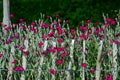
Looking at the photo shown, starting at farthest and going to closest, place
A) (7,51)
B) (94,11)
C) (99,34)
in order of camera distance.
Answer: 1. (94,11)
2. (99,34)
3. (7,51)

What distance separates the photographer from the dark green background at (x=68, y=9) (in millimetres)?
8664

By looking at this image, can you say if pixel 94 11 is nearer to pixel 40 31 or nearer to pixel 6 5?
pixel 6 5

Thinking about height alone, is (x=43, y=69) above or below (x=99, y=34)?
below

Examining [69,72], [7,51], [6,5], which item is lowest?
[69,72]

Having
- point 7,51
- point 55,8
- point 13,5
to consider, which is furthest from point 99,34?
point 13,5

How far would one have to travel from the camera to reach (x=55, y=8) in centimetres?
941

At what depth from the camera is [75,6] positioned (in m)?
9.41

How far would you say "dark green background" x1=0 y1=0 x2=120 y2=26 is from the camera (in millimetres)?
8664

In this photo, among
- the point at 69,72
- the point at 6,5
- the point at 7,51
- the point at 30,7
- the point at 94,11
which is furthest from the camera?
the point at 30,7

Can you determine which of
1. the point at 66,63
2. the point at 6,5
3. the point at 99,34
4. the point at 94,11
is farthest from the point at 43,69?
the point at 94,11

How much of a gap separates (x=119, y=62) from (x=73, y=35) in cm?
98

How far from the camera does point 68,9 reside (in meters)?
9.26

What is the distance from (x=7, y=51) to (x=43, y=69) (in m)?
0.61

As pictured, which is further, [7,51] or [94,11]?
[94,11]
